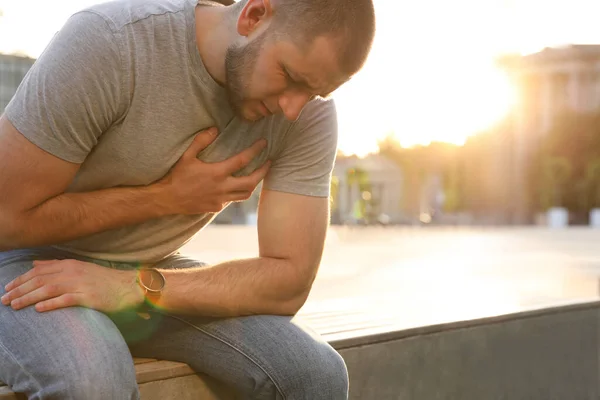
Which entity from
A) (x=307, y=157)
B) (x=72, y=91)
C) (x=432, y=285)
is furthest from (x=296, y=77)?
(x=432, y=285)

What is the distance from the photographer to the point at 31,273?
2.06m

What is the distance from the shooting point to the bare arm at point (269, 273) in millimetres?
2285

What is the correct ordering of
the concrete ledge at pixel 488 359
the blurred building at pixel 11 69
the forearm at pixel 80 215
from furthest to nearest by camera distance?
the blurred building at pixel 11 69, the concrete ledge at pixel 488 359, the forearm at pixel 80 215

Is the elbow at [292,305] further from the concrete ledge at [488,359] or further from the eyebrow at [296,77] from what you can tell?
the eyebrow at [296,77]

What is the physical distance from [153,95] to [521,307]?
2328mm

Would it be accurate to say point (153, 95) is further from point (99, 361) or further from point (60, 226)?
point (99, 361)

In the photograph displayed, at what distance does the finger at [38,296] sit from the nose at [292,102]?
0.80 metres

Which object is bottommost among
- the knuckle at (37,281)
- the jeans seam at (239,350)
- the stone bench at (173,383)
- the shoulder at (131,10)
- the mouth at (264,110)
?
the stone bench at (173,383)

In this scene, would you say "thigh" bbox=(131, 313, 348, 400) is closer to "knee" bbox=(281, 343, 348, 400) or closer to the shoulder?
Result: "knee" bbox=(281, 343, 348, 400)

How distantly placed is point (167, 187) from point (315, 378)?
2.34 ft

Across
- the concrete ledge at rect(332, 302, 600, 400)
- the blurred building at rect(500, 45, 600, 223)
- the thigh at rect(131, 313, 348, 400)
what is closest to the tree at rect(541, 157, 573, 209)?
the blurred building at rect(500, 45, 600, 223)

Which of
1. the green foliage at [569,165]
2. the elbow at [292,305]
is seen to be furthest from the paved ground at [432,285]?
the green foliage at [569,165]

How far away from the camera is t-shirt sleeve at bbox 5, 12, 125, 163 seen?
196 cm

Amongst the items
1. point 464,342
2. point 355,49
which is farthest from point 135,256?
point 464,342
